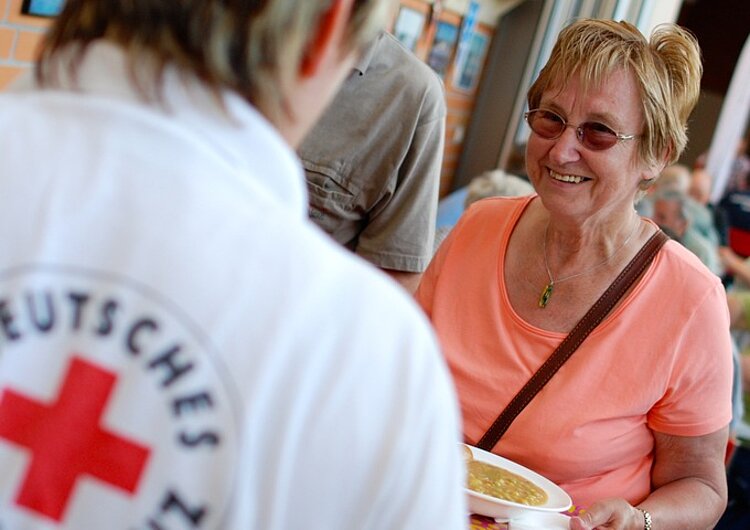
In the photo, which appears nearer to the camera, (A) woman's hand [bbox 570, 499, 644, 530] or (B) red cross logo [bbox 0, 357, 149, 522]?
(B) red cross logo [bbox 0, 357, 149, 522]

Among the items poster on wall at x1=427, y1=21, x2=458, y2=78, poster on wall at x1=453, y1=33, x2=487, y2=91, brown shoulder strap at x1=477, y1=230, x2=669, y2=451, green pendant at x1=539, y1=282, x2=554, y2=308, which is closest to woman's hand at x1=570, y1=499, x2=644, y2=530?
brown shoulder strap at x1=477, y1=230, x2=669, y2=451

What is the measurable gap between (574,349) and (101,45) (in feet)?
4.72

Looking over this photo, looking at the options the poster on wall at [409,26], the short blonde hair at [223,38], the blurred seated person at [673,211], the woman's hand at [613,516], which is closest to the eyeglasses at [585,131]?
the woman's hand at [613,516]

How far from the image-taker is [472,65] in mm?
5016

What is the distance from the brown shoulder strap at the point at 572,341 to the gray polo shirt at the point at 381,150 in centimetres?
39

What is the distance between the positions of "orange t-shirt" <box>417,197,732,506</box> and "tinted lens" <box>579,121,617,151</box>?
0.26m

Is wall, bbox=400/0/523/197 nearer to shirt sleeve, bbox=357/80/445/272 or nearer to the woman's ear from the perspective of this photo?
shirt sleeve, bbox=357/80/445/272

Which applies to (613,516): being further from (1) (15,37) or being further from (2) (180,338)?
(1) (15,37)

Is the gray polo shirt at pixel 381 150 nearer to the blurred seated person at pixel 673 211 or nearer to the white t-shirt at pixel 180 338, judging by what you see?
the white t-shirt at pixel 180 338

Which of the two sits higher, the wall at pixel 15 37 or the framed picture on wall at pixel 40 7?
the framed picture on wall at pixel 40 7

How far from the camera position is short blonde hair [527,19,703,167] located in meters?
2.09

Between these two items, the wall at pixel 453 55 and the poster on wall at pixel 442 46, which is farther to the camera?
the poster on wall at pixel 442 46

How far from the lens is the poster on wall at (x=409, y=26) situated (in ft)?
12.9

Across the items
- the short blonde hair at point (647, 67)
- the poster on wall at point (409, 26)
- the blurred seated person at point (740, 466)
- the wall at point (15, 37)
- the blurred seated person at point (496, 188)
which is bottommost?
the blurred seated person at point (740, 466)
